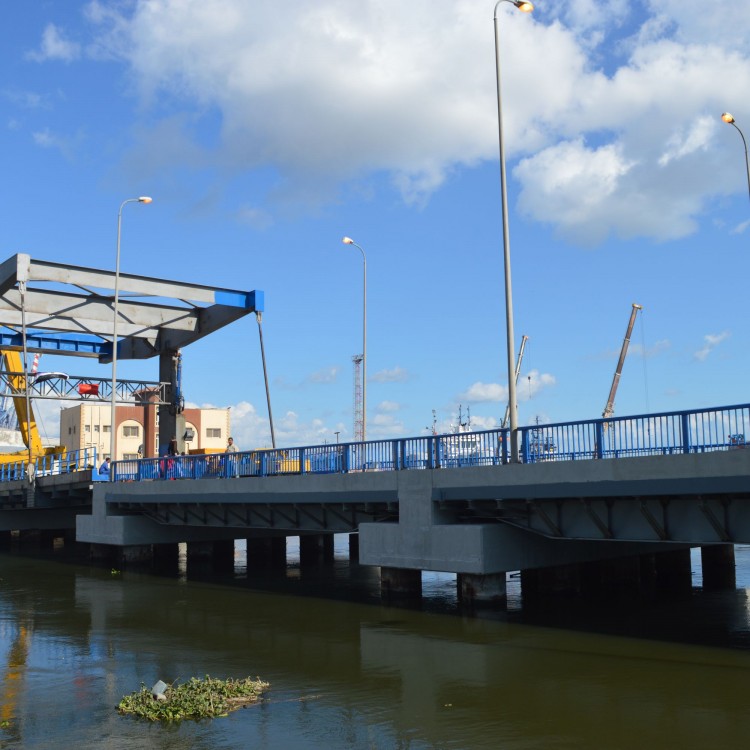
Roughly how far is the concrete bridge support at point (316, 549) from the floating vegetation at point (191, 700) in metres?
27.1

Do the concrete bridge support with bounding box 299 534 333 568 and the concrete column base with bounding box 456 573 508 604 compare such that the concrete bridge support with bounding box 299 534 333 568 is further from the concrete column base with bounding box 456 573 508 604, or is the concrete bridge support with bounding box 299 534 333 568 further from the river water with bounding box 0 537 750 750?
the concrete column base with bounding box 456 573 508 604

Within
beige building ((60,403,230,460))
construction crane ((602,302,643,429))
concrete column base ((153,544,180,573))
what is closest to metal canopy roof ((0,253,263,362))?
concrete column base ((153,544,180,573))

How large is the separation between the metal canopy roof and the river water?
50.9 ft

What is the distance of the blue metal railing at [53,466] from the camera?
43688 millimetres

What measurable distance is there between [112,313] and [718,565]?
3063cm

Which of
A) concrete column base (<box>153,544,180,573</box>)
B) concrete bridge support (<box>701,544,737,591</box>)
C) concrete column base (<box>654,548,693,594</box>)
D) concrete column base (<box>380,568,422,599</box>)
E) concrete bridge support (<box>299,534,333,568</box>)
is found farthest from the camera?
concrete bridge support (<box>299,534,333,568</box>)

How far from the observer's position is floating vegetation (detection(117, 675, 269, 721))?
13055 mm

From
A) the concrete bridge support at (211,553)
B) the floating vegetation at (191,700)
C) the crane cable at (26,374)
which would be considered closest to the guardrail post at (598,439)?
the floating vegetation at (191,700)

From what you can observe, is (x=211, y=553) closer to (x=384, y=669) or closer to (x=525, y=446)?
(x=525, y=446)

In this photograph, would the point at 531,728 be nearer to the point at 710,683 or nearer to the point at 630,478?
the point at 710,683

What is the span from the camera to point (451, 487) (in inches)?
951

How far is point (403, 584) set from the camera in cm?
2619

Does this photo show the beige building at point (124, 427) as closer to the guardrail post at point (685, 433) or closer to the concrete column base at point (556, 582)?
the concrete column base at point (556, 582)

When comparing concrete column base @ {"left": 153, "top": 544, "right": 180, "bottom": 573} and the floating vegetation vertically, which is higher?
concrete column base @ {"left": 153, "top": 544, "right": 180, "bottom": 573}
